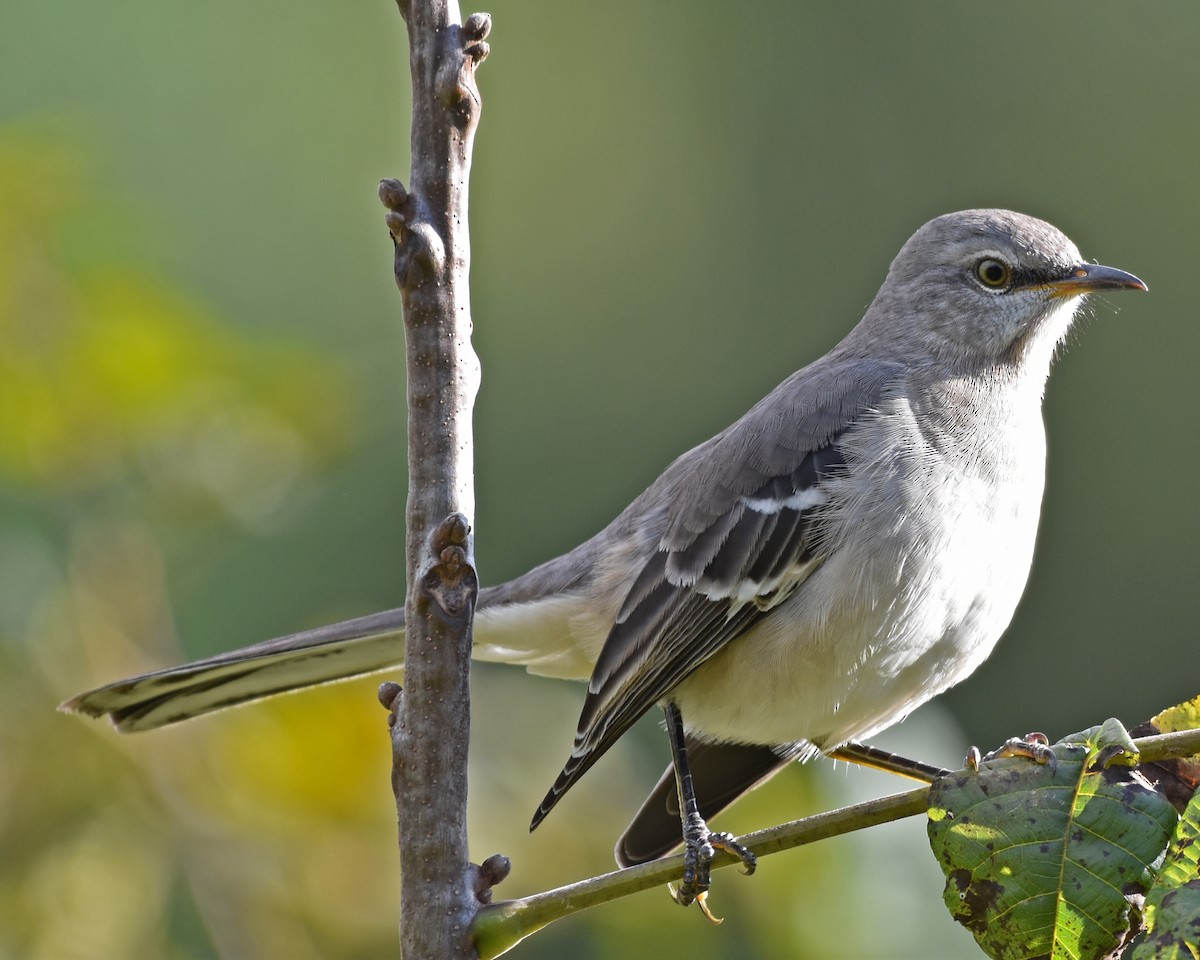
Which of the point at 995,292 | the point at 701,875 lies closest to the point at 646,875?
the point at 701,875

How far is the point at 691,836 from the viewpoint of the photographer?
3377 mm

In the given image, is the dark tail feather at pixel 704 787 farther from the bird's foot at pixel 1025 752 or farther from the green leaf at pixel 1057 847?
the green leaf at pixel 1057 847

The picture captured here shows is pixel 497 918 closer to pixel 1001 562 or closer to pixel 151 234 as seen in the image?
pixel 1001 562

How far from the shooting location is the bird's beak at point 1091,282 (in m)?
4.09

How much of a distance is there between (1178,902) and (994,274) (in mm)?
2792

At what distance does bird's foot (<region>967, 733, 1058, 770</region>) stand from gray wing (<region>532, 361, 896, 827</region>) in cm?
75

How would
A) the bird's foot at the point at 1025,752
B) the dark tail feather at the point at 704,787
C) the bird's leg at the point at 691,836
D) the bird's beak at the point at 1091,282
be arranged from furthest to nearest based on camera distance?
the bird's beak at the point at 1091,282 < the dark tail feather at the point at 704,787 < the bird's leg at the point at 691,836 < the bird's foot at the point at 1025,752

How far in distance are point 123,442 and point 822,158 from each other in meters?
11.2

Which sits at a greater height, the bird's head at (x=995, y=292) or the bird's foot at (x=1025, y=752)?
the bird's head at (x=995, y=292)

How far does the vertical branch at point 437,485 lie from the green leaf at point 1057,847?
75 cm

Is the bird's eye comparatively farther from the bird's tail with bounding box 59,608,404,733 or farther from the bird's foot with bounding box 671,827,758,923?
the bird's tail with bounding box 59,608,404,733

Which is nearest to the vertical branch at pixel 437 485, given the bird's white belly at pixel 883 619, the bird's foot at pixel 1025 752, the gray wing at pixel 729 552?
the bird's foot at pixel 1025 752

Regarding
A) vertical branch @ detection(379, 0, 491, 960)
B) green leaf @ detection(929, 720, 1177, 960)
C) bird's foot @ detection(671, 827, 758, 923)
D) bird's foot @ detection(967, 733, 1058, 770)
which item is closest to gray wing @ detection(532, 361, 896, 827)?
bird's foot @ detection(671, 827, 758, 923)

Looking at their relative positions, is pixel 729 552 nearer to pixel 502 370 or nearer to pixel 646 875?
pixel 646 875
